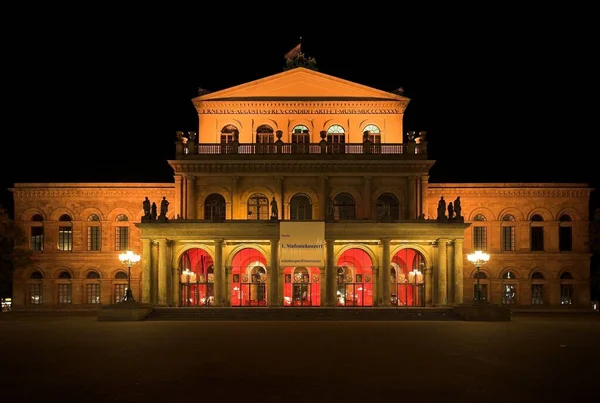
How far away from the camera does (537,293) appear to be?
55.8m

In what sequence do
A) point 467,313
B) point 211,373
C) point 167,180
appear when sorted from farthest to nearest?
point 167,180
point 467,313
point 211,373

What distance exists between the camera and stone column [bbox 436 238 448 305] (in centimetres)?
4656

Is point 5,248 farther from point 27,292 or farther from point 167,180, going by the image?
point 167,180

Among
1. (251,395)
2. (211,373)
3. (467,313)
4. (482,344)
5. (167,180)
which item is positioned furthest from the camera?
(167,180)

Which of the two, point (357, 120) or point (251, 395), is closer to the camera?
point (251, 395)

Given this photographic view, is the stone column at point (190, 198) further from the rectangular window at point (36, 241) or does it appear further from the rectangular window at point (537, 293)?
the rectangular window at point (537, 293)

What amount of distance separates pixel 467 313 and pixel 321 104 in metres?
21.6

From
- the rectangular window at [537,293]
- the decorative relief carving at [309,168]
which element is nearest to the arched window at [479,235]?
the rectangular window at [537,293]

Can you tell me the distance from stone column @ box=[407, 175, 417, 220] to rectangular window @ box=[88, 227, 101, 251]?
2477 centimetres

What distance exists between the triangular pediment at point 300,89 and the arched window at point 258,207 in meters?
8.05

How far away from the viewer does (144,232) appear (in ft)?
156

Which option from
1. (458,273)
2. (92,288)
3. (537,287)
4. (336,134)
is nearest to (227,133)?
(336,134)

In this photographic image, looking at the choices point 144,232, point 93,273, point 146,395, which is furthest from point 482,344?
point 93,273

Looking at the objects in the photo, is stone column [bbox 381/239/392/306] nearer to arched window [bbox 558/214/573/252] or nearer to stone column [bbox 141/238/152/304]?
stone column [bbox 141/238/152/304]
